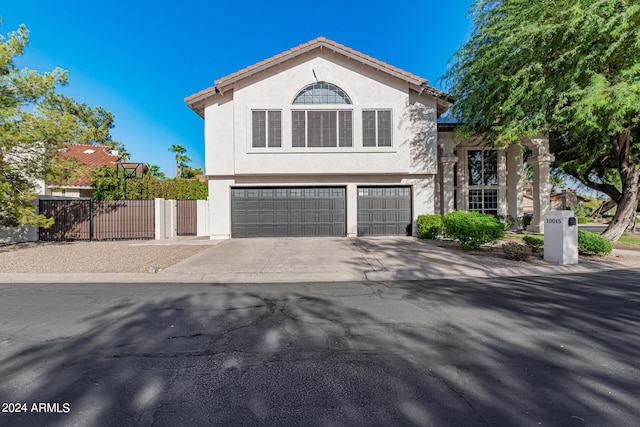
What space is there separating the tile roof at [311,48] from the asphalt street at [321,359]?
34.9 feet

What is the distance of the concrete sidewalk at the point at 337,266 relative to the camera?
7.03m

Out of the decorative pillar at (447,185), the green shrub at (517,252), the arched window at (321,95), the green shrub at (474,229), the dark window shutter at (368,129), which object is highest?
the arched window at (321,95)

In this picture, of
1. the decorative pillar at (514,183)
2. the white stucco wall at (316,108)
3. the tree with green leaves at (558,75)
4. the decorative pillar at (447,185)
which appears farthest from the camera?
the decorative pillar at (514,183)

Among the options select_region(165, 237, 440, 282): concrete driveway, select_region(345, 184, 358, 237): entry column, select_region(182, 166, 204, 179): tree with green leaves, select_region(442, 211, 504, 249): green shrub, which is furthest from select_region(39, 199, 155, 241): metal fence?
select_region(182, 166, 204, 179): tree with green leaves

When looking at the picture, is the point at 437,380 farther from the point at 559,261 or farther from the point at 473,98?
the point at 473,98

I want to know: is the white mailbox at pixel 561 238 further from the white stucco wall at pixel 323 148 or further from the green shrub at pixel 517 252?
the white stucco wall at pixel 323 148

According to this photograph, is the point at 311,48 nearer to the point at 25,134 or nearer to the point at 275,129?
the point at 275,129

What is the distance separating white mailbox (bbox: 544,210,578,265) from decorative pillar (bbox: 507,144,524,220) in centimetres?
910

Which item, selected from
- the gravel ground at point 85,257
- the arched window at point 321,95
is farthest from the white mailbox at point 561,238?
the gravel ground at point 85,257

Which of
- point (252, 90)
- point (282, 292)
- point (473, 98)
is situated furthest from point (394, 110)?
point (282, 292)

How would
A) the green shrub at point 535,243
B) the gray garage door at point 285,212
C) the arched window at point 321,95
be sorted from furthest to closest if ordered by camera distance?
the gray garage door at point 285,212
the arched window at point 321,95
the green shrub at point 535,243

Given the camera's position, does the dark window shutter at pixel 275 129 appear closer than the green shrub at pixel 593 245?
No

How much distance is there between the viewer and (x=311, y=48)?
13398mm

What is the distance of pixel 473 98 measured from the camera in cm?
1192
